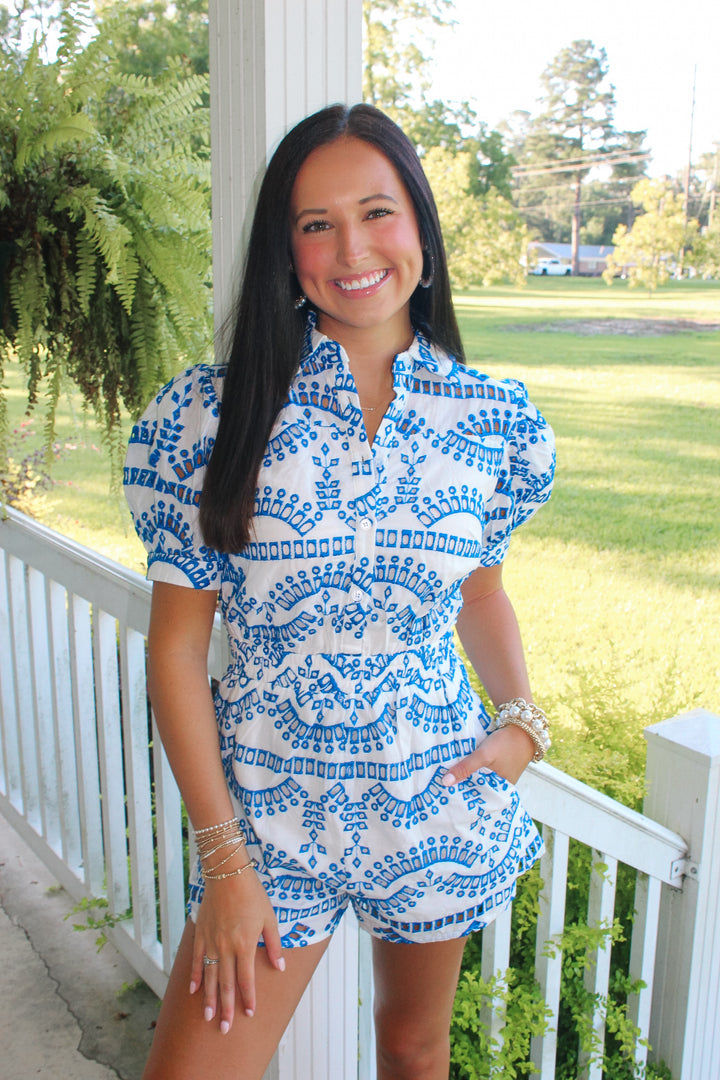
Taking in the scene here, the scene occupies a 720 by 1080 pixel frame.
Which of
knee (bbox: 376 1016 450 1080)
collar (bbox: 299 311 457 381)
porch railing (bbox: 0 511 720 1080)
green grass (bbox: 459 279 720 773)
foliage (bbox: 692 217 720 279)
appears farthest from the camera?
foliage (bbox: 692 217 720 279)

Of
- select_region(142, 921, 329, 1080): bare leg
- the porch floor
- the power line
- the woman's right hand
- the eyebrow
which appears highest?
the power line

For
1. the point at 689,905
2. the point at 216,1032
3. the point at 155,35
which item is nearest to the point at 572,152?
the point at 155,35

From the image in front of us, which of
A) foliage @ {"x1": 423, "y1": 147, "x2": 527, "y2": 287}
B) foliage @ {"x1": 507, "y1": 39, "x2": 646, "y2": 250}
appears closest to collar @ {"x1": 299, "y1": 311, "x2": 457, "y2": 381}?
foliage @ {"x1": 423, "y1": 147, "x2": 527, "y2": 287}

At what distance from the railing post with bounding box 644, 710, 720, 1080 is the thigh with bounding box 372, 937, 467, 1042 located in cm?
58

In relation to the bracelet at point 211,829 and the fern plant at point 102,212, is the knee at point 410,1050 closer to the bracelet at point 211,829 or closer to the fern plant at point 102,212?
the bracelet at point 211,829

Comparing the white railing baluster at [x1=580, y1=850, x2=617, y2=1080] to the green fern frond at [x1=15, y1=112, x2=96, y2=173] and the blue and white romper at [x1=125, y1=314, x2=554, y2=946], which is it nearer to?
the blue and white romper at [x1=125, y1=314, x2=554, y2=946]

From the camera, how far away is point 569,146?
29.1 feet

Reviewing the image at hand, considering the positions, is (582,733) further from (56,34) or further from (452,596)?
(56,34)

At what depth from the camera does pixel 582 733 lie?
8.00 ft

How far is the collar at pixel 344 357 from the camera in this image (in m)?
1.04

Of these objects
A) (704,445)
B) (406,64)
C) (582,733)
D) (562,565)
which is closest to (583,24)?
(406,64)

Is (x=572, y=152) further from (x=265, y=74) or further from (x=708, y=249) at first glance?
(x=265, y=74)

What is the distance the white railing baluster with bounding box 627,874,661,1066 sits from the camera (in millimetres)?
1598

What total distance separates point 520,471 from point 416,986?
0.65 meters
